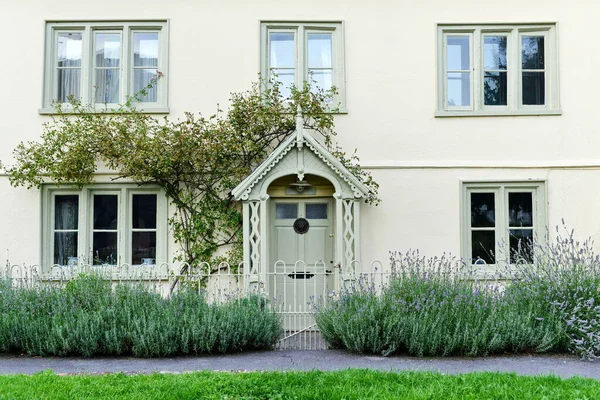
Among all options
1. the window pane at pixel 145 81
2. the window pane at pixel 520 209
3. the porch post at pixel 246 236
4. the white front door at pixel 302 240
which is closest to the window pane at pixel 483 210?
the window pane at pixel 520 209

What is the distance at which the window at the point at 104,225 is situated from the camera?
10516 millimetres

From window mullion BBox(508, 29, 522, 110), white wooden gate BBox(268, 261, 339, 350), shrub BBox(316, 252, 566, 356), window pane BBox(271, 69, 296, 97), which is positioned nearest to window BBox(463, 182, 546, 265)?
window mullion BBox(508, 29, 522, 110)

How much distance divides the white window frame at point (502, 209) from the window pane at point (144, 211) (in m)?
5.73

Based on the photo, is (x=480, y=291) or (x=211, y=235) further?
(x=211, y=235)

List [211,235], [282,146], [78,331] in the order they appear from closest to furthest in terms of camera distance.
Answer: [78,331] → [282,146] → [211,235]

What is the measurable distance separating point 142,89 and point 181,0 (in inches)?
71.4

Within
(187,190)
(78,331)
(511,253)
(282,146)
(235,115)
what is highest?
(235,115)

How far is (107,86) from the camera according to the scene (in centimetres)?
1078

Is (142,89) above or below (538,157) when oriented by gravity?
above

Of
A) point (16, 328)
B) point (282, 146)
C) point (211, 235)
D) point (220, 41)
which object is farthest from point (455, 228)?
point (16, 328)

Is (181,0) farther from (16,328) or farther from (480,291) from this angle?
(480,291)

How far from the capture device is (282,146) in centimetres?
967

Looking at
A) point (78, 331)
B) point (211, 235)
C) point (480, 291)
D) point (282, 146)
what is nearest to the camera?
point (78, 331)

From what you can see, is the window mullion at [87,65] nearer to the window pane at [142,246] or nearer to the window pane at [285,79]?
the window pane at [142,246]
